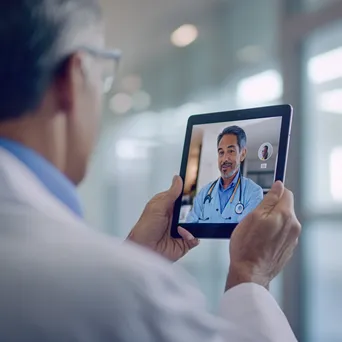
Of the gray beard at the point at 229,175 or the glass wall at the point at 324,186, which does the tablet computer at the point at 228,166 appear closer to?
the gray beard at the point at 229,175

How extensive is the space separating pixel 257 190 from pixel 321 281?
4.92 feet

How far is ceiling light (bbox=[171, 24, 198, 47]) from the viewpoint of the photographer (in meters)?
2.20

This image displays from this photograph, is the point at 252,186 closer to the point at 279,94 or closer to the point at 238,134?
the point at 238,134

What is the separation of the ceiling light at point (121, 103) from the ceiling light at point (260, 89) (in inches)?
13.5

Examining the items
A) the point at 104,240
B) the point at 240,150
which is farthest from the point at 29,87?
the point at 240,150

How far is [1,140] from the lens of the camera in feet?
1.93

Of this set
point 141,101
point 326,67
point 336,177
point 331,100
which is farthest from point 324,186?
point 141,101

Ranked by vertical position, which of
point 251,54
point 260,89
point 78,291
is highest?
point 251,54

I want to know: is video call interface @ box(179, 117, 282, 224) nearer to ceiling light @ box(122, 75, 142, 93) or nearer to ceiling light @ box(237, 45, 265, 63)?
ceiling light @ box(122, 75, 142, 93)

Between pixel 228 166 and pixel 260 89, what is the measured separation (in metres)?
0.79

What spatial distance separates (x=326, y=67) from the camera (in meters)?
2.02

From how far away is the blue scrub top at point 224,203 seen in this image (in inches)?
29.6

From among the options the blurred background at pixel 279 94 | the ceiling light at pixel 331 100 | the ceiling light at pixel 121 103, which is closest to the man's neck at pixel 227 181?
the blurred background at pixel 279 94

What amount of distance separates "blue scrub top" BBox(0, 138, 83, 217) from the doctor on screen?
0.23 m
